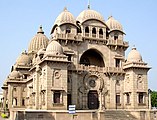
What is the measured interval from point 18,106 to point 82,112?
21.2 meters

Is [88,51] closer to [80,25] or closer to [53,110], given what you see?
[80,25]

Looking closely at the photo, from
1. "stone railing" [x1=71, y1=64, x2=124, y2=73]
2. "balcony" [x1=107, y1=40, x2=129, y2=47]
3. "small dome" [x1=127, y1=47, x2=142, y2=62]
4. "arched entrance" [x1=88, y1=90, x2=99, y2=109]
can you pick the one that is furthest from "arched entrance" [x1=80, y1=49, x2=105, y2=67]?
"arched entrance" [x1=88, y1=90, x2=99, y2=109]

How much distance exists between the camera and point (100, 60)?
146 feet

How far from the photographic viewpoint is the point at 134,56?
41406 millimetres

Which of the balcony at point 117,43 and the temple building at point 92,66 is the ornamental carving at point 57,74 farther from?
the balcony at point 117,43

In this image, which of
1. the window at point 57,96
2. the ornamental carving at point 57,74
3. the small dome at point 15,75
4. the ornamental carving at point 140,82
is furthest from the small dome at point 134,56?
the small dome at point 15,75

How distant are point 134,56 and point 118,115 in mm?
9206

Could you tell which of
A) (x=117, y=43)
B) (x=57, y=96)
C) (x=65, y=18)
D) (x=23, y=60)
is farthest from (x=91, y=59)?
(x=23, y=60)

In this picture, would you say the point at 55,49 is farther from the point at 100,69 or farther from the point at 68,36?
the point at 100,69

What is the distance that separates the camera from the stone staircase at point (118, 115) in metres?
36.2

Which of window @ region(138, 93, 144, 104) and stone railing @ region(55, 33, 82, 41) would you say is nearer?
stone railing @ region(55, 33, 82, 41)

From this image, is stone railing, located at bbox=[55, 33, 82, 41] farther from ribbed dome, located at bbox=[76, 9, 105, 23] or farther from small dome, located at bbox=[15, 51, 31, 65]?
small dome, located at bbox=[15, 51, 31, 65]

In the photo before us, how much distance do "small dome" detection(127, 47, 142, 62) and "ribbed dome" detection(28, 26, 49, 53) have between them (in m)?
20.6

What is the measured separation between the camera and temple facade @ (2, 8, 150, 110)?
3800 centimetres
